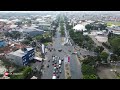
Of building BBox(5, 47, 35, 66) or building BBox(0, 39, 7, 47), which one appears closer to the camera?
building BBox(5, 47, 35, 66)

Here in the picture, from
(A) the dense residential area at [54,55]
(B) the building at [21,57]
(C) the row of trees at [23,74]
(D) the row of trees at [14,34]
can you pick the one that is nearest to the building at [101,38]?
(A) the dense residential area at [54,55]

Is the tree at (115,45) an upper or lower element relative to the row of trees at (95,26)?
lower

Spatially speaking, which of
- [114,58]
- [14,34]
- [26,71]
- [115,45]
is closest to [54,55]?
[26,71]

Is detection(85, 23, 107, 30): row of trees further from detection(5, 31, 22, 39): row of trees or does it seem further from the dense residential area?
detection(5, 31, 22, 39): row of trees

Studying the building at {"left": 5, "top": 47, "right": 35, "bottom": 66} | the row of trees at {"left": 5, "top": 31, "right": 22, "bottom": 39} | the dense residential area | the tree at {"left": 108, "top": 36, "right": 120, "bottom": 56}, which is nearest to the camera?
the dense residential area

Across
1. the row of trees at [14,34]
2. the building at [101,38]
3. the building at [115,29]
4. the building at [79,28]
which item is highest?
the row of trees at [14,34]

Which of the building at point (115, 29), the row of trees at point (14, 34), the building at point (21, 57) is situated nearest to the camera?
the building at point (21, 57)

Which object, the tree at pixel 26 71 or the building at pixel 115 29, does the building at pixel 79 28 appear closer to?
the building at pixel 115 29

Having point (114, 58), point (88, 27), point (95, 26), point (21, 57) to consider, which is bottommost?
point (114, 58)

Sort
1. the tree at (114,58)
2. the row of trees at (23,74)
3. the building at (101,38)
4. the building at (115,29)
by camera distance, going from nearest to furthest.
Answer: the row of trees at (23,74) < the tree at (114,58) < the building at (101,38) < the building at (115,29)

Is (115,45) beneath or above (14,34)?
beneath

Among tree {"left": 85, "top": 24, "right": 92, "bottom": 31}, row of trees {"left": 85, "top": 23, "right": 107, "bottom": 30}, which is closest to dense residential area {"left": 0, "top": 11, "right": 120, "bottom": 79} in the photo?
row of trees {"left": 85, "top": 23, "right": 107, "bottom": 30}

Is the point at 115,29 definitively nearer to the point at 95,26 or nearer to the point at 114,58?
the point at 95,26
